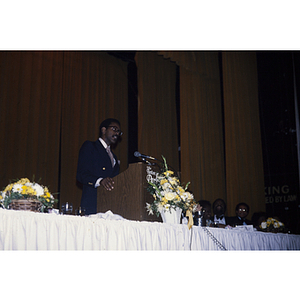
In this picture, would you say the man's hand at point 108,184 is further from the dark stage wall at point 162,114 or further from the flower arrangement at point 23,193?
the dark stage wall at point 162,114

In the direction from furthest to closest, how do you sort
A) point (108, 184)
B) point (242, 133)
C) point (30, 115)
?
point (242, 133) → point (30, 115) → point (108, 184)

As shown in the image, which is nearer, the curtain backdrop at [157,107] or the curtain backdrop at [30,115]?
the curtain backdrop at [30,115]

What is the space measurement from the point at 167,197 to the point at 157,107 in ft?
23.0

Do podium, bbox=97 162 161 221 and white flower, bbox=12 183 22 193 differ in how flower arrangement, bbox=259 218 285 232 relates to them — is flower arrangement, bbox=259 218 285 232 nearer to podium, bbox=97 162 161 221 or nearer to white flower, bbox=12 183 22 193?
podium, bbox=97 162 161 221

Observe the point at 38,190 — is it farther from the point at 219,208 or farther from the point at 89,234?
the point at 219,208

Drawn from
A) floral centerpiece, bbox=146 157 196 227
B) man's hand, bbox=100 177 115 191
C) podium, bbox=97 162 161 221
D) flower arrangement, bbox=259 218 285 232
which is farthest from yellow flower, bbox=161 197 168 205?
flower arrangement, bbox=259 218 285 232

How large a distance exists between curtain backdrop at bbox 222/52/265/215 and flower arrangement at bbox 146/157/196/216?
5.38m

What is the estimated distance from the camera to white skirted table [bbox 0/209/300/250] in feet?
7.34

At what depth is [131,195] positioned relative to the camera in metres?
3.03

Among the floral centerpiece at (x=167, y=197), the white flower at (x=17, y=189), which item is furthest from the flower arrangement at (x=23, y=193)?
the floral centerpiece at (x=167, y=197)

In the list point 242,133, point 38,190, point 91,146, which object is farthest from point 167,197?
point 242,133

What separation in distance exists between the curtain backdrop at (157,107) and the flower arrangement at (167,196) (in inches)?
236

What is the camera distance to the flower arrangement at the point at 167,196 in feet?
9.83

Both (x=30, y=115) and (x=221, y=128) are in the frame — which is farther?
(x=221, y=128)
